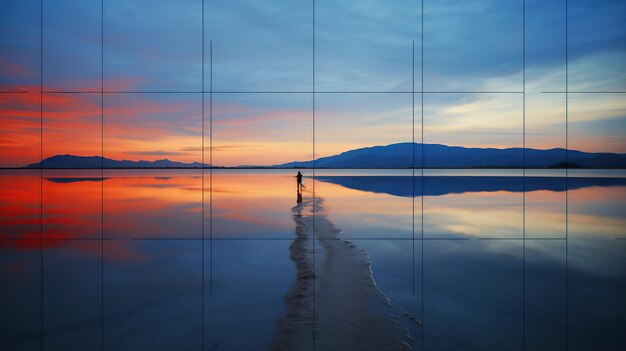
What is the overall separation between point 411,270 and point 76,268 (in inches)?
359

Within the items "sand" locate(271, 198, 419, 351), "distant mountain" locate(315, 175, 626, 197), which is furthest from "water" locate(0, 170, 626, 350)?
"distant mountain" locate(315, 175, 626, 197)

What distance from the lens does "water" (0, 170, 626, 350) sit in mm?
5828

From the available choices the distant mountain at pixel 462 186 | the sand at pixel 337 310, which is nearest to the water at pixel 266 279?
the sand at pixel 337 310

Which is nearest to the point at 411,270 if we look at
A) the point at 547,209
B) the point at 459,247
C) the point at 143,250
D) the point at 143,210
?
the point at 459,247

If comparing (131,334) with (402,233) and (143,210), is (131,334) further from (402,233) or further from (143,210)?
(143,210)

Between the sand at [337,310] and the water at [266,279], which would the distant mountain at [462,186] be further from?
the sand at [337,310]

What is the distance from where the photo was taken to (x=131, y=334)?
576cm

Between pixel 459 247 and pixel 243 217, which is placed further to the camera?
pixel 243 217

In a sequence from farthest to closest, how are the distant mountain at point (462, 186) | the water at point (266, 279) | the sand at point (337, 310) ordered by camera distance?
the distant mountain at point (462, 186) < the water at point (266, 279) < the sand at point (337, 310)

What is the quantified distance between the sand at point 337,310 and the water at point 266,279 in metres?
0.32

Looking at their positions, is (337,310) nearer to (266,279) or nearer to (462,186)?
(266,279)

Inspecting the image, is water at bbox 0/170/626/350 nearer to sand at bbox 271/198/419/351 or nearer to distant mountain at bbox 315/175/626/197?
sand at bbox 271/198/419/351

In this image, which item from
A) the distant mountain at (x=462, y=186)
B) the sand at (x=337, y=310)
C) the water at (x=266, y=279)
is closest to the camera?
the sand at (x=337, y=310)

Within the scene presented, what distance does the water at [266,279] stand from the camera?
5.83 meters
